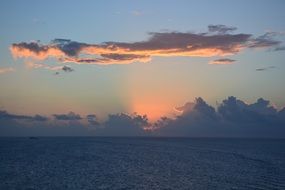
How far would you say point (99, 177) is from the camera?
95250mm

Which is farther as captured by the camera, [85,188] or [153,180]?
[153,180]

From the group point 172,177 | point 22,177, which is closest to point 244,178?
point 172,177

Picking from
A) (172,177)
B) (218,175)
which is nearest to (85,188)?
(172,177)

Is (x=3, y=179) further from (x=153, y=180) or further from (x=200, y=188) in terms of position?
(x=200, y=188)

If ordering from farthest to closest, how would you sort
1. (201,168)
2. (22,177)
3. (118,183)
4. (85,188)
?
1. (201,168)
2. (22,177)
3. (118,183)
4. (85,188)

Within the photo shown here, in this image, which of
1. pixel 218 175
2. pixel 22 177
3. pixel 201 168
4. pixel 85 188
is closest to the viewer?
pixel 85 188

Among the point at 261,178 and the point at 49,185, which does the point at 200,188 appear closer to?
the point at 261,178

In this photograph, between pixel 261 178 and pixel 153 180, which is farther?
pixel 261 178

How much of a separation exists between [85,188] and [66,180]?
12.6 meters

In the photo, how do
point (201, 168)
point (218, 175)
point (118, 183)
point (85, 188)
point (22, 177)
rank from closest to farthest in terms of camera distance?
1. point (85, 188)
2. point (118, 183)
3. point (22, 177)
4. point (218, 175)
5. point (201, 168)

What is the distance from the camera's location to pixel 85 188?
Result: 3061 inches

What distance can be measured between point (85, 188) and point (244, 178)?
A: 40.3m

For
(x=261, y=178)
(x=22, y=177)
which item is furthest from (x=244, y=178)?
(x=22, y=177)

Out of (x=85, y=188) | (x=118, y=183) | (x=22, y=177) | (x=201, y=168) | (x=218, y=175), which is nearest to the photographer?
A: (x=85, y=188)
